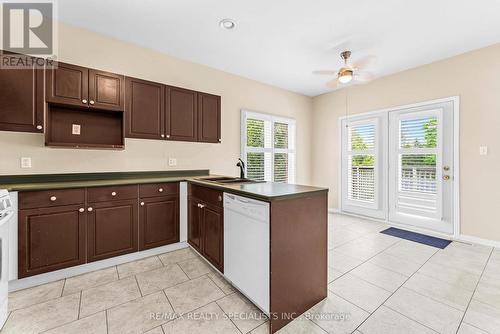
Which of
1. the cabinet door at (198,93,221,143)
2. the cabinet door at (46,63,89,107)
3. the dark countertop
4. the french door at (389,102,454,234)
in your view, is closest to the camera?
the dark countertop

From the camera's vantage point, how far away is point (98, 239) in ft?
7.75

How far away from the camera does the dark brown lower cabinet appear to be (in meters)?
2.17

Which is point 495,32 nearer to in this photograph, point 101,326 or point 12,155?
point 101,326

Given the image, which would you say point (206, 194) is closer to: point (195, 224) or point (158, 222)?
point (195, 224)

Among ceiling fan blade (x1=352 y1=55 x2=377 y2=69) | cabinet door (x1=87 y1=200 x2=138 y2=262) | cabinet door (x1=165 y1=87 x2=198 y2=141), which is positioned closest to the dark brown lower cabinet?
cabinet door (x1=87 y1=200 x2=138 y2=262)

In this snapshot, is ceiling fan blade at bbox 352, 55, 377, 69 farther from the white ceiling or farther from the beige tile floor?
the beige tile floor

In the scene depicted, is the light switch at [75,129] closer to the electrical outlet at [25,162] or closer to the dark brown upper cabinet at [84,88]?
the dark brown upper cabinet at [84,88]

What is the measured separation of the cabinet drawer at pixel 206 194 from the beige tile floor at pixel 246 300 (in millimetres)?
793

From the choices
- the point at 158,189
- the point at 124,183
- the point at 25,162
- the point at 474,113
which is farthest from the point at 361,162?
the point at 25,162

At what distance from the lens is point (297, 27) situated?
2660 mm

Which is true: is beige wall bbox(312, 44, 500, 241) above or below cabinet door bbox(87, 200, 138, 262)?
above

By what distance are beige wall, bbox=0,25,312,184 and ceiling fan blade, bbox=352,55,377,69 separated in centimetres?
167

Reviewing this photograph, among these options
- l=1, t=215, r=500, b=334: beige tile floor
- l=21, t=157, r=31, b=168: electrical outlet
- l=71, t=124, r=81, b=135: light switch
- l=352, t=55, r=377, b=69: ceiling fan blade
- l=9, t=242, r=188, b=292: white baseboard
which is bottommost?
l=1, t=215, r=500, b=334: beige tile floor

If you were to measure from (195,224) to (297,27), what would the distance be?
2722 millimetres
